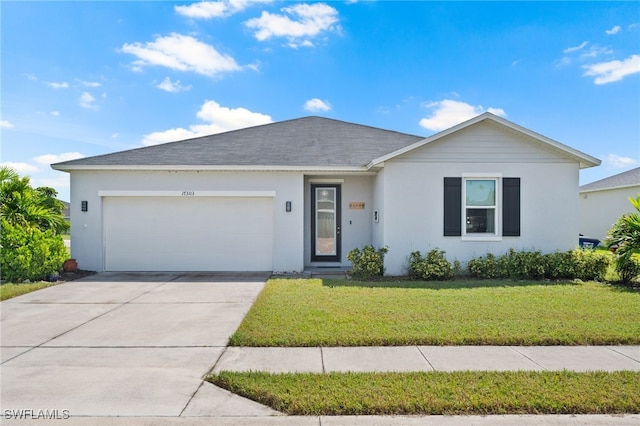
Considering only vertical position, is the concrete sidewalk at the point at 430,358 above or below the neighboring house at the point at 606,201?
below

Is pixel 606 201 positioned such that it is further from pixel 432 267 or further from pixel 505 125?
pixel 432 267

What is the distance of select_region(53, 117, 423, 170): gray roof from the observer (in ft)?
34.0

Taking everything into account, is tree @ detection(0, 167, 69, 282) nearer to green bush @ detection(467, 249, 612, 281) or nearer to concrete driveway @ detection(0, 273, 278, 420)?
concrete driveway @ detection(0, 273, 278, 420)

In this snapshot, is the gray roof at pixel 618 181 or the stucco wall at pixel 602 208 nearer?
the gray roof at pixel 618 181

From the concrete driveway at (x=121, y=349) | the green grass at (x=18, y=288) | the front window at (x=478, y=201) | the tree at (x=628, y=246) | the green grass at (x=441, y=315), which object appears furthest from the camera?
the front window at (x=478, y=201)

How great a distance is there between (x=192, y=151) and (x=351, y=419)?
9.97 m

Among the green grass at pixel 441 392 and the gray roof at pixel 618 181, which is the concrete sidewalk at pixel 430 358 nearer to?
the green grass at pixel 441 392

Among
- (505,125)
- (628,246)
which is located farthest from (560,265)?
(505,125)

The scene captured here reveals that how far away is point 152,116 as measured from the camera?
41.8 ft

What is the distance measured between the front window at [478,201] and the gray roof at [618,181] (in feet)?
42.9

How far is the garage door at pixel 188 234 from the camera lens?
10594mm

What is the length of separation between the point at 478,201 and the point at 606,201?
610 inches

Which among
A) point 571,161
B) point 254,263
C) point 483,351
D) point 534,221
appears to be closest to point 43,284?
point 254,263

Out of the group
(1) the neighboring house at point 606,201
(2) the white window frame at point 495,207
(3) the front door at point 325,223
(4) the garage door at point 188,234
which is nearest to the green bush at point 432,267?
(2) the white window frame at point 495,207
